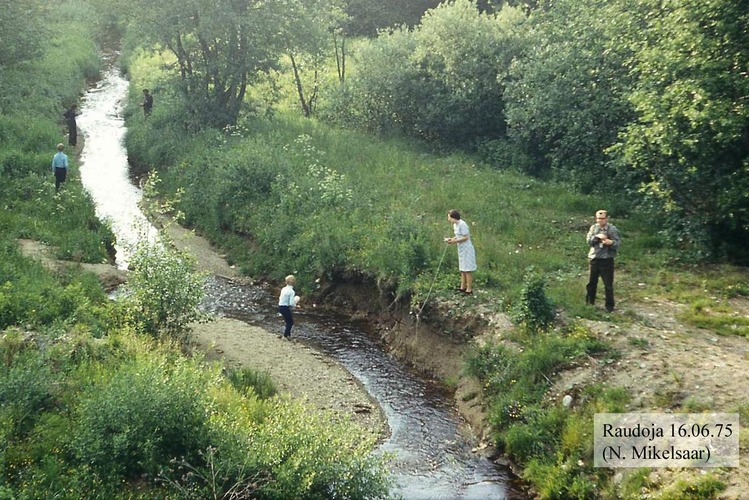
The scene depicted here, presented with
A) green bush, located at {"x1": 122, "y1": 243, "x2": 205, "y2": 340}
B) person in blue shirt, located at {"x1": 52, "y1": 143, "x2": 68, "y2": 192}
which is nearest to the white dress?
green bush, located at {"x1": 122, "y1": 243, "x2": 205, "y2": 340}

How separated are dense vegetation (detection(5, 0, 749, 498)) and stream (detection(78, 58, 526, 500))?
0.93 metres

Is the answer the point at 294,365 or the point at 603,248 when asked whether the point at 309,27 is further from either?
the point at 603,248

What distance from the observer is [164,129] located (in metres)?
34.6

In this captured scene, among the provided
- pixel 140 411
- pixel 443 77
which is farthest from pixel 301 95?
pixel 140 411

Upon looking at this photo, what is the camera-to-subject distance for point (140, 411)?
9.66 meters

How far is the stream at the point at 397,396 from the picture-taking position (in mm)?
11586

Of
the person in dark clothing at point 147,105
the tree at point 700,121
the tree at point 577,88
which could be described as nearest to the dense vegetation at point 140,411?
the tree at point 700,121

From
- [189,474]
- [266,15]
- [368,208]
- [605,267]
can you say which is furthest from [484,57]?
[189,474]

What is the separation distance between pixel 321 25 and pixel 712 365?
2799cm

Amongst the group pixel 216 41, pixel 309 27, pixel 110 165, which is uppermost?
pixel 309 27

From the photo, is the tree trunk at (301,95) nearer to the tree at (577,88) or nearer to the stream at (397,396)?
the stream at (397,396)

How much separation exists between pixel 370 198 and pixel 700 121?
11245 mm

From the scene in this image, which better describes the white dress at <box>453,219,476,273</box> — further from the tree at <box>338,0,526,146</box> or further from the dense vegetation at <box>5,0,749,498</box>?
the tree at <box>338,0,526,146</box>

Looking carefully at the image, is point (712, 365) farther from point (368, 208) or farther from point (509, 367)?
point (368, 208)
